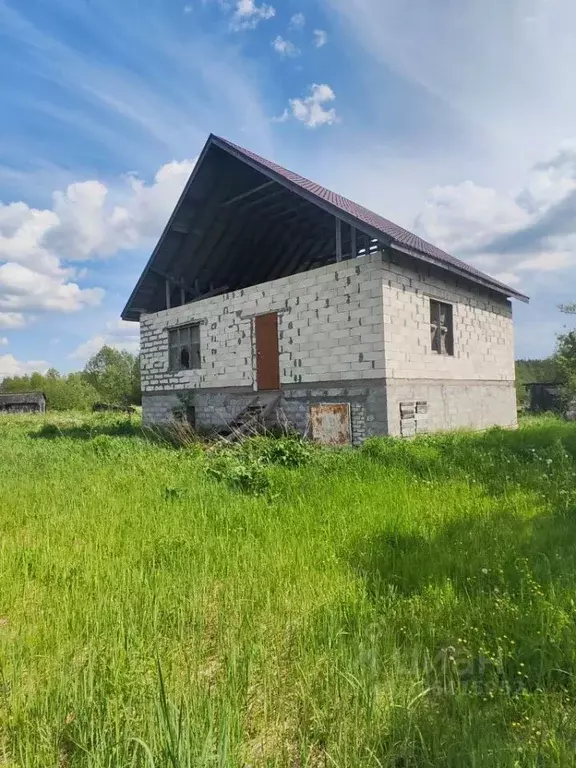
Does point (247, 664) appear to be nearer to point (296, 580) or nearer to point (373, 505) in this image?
point (296, 580)

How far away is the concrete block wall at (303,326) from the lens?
10.7 m

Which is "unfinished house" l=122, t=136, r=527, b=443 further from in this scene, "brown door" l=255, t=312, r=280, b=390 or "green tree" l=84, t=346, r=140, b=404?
"green tree" l=84, t=346, r=140, b=404

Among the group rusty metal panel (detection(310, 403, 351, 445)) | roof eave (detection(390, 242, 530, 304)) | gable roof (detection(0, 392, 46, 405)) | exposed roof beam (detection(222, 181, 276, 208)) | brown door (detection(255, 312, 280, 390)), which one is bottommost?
rusty metal panel (detection(310, 403, 351, 445))

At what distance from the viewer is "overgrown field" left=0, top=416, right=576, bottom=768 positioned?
6.90 ft

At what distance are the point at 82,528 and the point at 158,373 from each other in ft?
38.3

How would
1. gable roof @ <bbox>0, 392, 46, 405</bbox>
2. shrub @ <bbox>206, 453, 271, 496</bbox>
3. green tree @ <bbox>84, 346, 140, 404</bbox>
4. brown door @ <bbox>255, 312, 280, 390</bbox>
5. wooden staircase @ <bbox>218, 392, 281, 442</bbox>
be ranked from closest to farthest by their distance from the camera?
shrub @ <bbox>206, 453, 271, 496</bbox> < wooden staircase @ <bbox>218, 392, 281, 442</bbox> < brown door @ <bbox>255, 312, 280, 390</bbox> < gable roof @ <bbox>0, 392, 46, 405</bbox> < green tree @ <bbox>84, 346, 140, 404</bbox>

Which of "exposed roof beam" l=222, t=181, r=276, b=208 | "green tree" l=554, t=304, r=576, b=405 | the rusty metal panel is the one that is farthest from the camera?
"green tree" l=554, t=304, r=576, b=405

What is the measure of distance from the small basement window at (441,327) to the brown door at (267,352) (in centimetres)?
409

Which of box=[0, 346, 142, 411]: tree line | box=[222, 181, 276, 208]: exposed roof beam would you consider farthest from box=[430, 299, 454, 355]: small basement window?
box=[0, 346, 142, 411]: tree line

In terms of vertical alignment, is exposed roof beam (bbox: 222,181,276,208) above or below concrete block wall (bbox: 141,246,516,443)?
above

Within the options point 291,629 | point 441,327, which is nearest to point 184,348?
point 441,327

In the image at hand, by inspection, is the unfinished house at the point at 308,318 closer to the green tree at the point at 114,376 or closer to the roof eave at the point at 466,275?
the roof eave at the point at 466,275

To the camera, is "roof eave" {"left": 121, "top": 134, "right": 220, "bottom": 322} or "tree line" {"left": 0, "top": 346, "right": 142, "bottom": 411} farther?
"tree line" {"left": 0, "top": 346, "right": 142, "bottom": 411}

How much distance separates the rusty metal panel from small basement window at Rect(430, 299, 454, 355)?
3.14 metres
